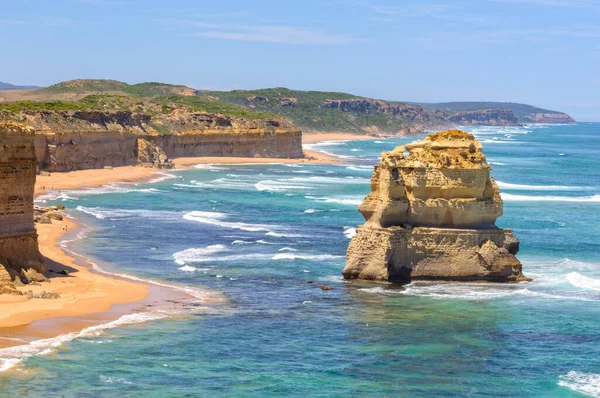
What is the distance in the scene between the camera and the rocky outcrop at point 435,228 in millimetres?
33969

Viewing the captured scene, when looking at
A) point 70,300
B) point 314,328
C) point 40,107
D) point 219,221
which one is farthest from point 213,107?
point 314,328

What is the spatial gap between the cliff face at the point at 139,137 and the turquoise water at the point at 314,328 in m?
24.7

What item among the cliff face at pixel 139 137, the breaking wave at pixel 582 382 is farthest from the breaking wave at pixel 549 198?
the breaking wave at pixel 582 382

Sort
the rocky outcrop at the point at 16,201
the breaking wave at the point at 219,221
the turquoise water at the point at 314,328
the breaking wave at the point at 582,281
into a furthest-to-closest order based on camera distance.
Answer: the breaking wave at the point at 219,221
the breaking wave at the point at 582,281
the rocky outcrop at the point at 16,201
the turquoise water at the point at 314,328

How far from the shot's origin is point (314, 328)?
28.7 meters

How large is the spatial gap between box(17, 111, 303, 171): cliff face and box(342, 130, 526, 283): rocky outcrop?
1375 inches

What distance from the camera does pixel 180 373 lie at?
24.0m

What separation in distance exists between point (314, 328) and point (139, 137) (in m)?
71.0

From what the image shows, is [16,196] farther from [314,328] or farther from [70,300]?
[314,328]

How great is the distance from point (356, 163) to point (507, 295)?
8203 cm

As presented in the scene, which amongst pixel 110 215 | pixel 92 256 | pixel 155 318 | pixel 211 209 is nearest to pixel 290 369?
pixel 155 318

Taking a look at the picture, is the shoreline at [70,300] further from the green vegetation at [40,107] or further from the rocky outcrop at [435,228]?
the green vegetation at [40,107]

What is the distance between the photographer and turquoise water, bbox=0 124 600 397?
23.4 m

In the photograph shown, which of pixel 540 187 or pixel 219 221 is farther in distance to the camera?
pixel 540 187
